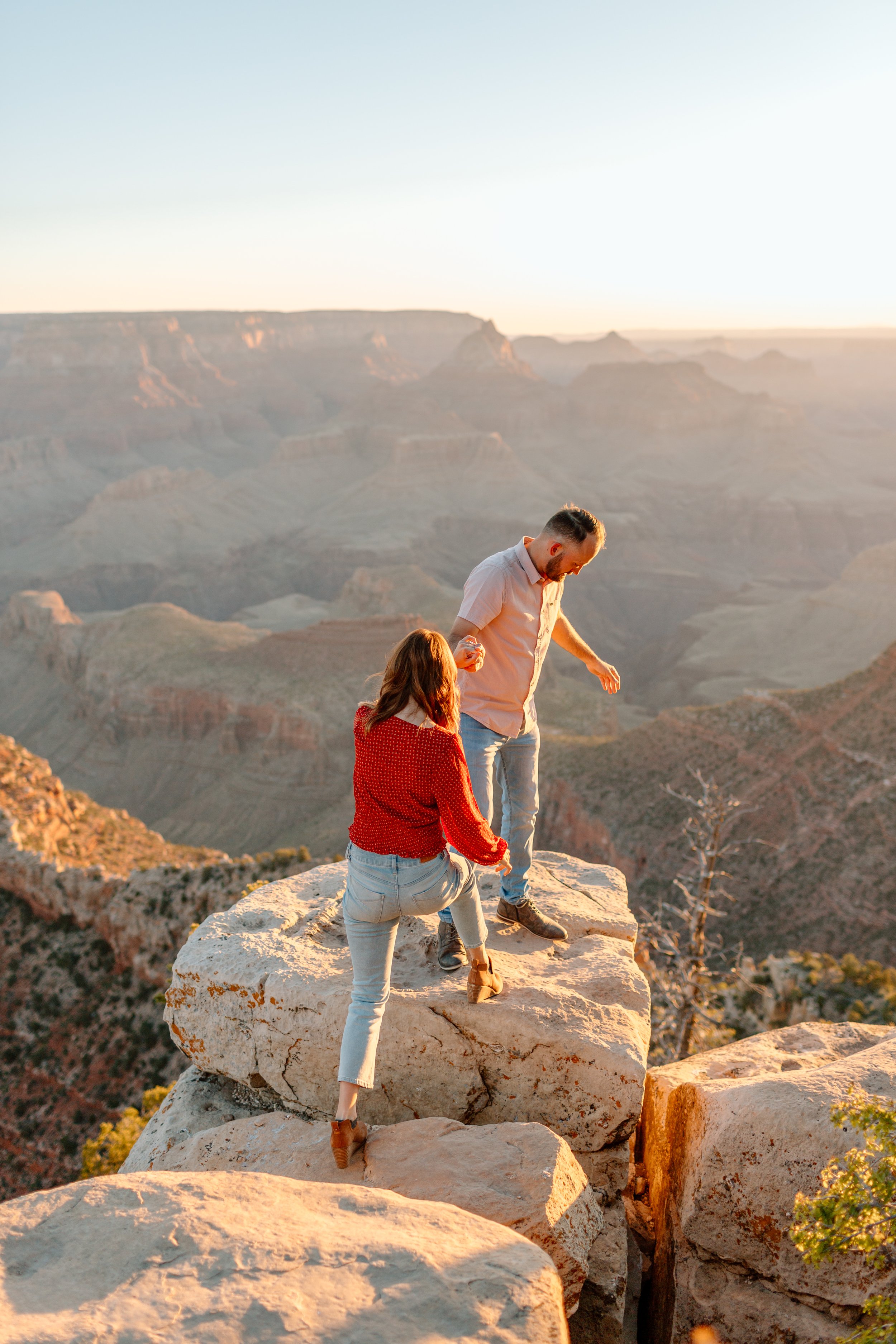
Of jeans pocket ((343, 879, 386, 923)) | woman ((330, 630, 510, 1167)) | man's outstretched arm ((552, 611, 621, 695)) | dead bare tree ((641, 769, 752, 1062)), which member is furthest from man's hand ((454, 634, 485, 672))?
dead bare tree ((641, 769, 752, 1062))

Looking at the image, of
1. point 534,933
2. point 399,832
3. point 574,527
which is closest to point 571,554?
point 574,527

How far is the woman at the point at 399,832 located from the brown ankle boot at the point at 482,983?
2.86ft

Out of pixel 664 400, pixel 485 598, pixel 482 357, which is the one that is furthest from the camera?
pixel 482 357

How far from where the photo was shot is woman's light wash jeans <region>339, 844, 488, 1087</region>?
501 cm

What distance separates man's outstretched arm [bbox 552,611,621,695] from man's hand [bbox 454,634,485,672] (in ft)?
4.56

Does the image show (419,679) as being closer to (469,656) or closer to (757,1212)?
(469,656)

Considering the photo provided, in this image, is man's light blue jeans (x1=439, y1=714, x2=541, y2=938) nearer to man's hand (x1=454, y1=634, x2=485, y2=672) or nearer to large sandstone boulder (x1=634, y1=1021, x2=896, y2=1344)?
man's hand (x1=454, y1=634, x2=485, y2=672)

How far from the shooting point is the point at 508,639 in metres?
6.14

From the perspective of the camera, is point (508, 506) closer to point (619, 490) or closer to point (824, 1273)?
point (619, 490)

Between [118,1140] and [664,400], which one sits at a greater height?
[664,400]

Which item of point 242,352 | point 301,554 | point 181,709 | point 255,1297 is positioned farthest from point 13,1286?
point 242,352

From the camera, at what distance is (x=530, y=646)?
6.22 meters

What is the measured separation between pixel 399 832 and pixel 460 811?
0.37m

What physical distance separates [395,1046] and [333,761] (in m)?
48.6
